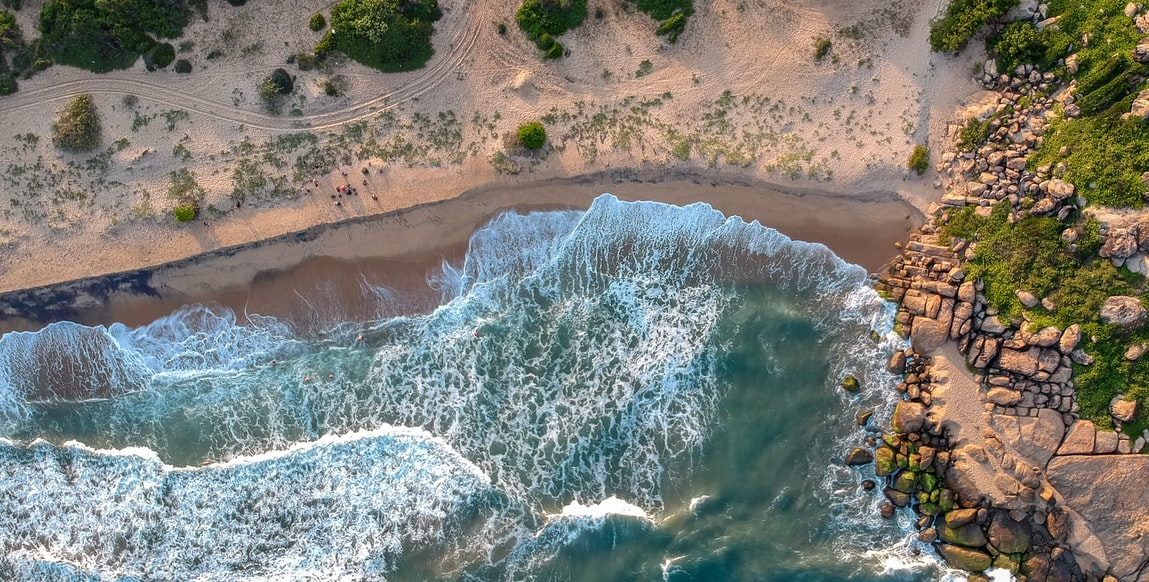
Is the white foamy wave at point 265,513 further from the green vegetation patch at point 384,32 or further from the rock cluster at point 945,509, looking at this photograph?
the rock cluster at point 945,509

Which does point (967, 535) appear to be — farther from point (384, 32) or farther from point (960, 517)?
point (384, 32)

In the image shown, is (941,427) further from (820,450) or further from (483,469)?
(483,469)

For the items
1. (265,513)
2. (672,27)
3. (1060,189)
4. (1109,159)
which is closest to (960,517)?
(1060,189)

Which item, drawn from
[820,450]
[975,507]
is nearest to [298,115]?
[820,450]

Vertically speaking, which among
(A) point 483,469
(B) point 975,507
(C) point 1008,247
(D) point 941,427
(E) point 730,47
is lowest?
(A) point 483,469

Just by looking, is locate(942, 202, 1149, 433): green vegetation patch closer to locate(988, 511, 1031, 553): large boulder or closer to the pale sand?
the pale sand

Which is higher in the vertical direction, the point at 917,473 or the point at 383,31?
the point at 383,31
